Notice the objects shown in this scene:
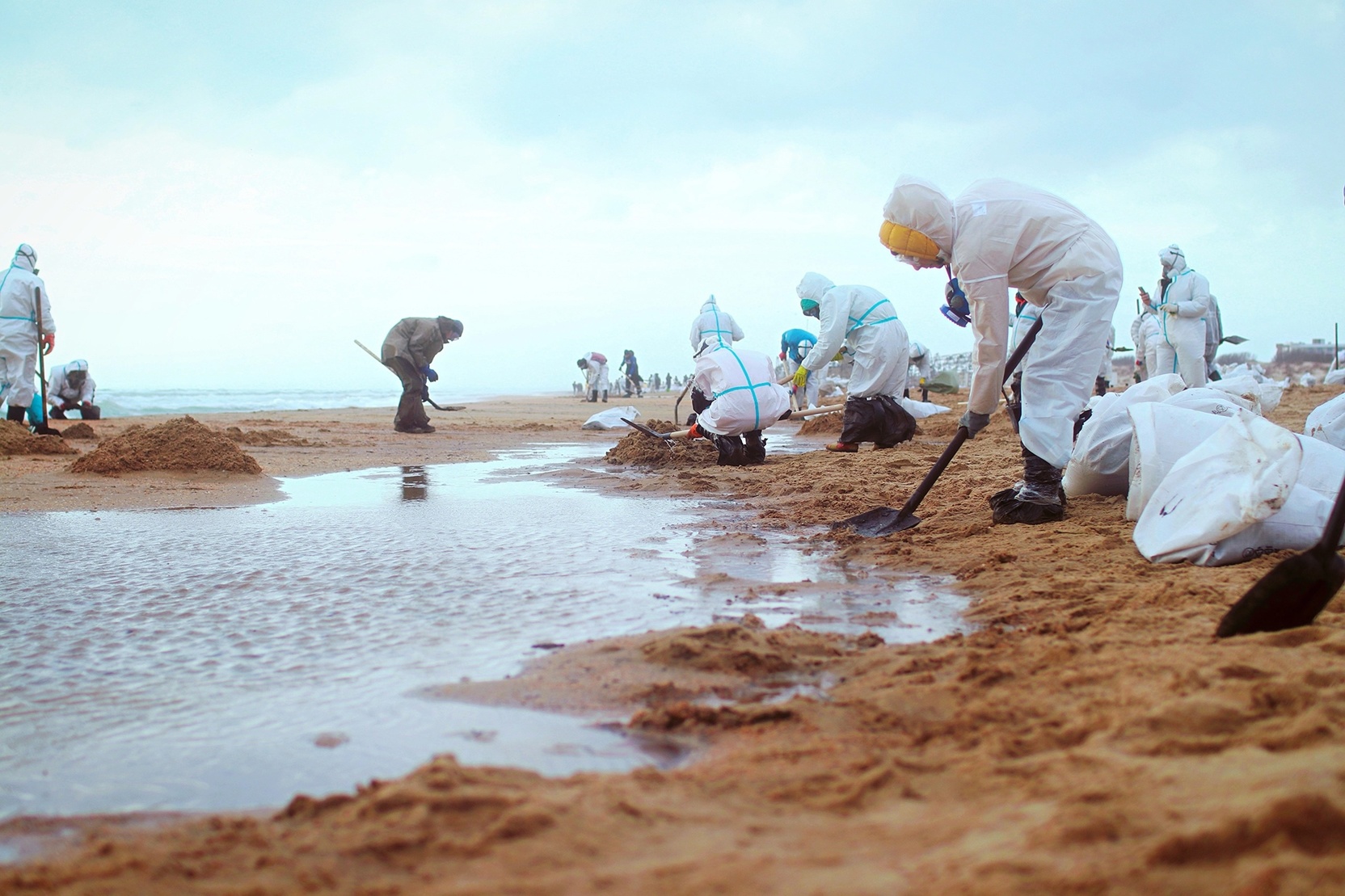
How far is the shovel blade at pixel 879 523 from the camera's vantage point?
14.4 feet

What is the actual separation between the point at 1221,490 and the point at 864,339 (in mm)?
6077

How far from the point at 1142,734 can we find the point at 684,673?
103 cm

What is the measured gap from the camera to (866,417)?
9.05 m

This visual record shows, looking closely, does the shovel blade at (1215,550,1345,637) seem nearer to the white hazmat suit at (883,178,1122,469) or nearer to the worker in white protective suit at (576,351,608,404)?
the white hazmat suit at (883,178,1122,469)

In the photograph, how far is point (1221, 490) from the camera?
10.5 feet

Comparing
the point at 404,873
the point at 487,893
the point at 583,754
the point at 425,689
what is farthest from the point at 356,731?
the point at 487,893

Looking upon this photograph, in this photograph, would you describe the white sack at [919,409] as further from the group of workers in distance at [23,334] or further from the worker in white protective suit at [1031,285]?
the group of workers in distance at [23,334]

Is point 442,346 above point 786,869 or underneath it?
above

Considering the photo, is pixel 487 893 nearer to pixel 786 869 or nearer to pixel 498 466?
pixel 786 869

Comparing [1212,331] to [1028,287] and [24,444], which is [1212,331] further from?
[24,444]

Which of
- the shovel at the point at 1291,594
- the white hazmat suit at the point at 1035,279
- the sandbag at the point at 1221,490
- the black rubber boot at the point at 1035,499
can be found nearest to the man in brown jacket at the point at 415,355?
the white hazmat suit at the point at 1035,279

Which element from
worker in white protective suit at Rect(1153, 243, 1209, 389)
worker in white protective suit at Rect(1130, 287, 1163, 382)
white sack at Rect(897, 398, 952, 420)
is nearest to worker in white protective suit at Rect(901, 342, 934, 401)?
worker in white protective suit at Rect(1130, 287, 1163, 382)

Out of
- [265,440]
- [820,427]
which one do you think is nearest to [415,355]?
[265,440]

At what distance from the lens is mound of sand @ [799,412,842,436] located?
12974 millimetres
